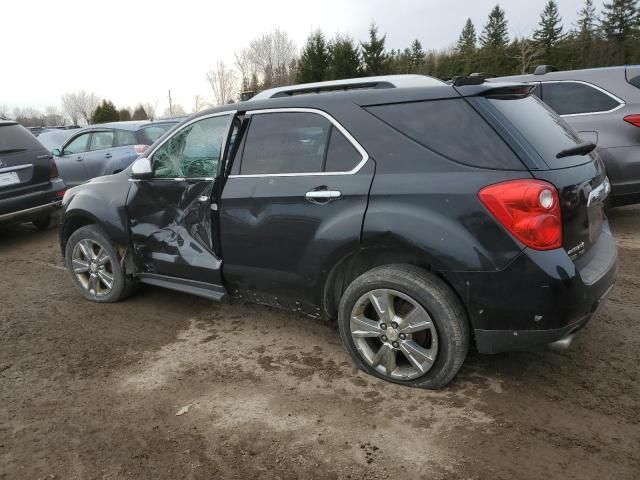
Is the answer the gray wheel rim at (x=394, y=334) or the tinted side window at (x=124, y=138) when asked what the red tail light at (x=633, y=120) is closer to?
the gray wheel rim at (x=394, y=334)

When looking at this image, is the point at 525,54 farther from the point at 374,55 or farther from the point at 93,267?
the point at 93,267

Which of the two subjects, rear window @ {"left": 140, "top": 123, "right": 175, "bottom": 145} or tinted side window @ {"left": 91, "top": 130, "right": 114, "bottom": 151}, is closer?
rear window @ {"left": 140, "top": 123, "right": 175, "bottom": 145}

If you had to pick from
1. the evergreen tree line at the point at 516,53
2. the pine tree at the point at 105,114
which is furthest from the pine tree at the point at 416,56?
the pine tree at the point at 105,114

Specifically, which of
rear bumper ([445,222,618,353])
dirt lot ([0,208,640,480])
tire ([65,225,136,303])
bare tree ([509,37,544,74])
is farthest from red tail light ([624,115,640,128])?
bare tree ([509,37,544,74])

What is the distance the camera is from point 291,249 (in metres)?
3.32

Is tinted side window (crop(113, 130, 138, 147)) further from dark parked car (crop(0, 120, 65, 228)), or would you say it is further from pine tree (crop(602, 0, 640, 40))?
pine tree (crop(602, 0, 640, 40))

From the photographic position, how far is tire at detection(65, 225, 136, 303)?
4570mm

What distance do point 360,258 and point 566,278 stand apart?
1.14m

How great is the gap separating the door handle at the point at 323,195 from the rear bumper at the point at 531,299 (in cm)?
82

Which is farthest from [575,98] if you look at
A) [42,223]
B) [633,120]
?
[42,223]

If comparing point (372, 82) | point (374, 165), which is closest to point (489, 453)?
point (374, 165)

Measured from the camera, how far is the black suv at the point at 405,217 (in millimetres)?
2615

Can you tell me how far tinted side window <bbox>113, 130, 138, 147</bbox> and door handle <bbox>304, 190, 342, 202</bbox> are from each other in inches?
281

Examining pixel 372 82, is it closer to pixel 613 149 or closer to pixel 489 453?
pixel 489 453
